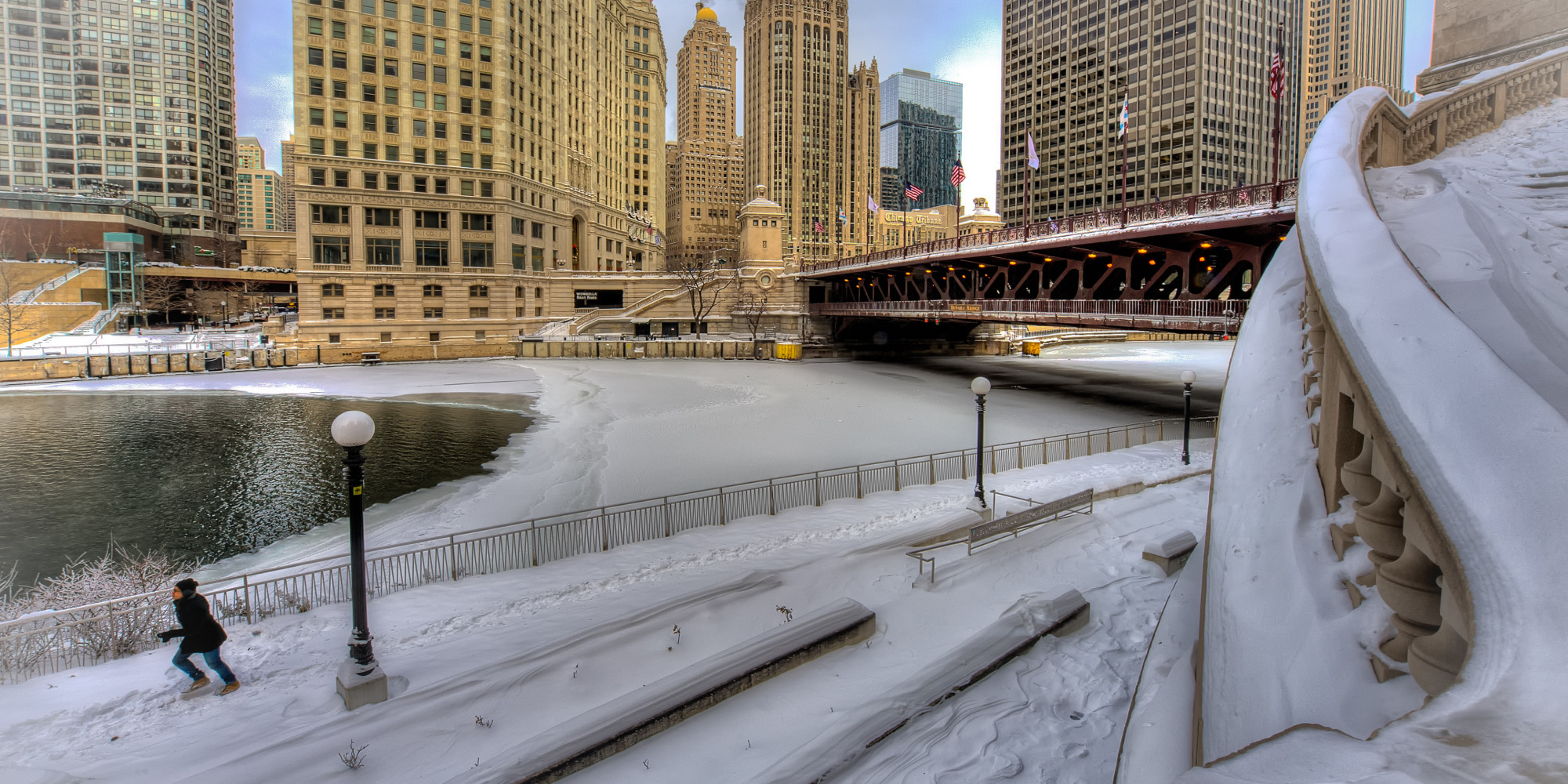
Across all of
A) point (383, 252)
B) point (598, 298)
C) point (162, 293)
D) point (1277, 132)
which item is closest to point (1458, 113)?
point (1277, 132)

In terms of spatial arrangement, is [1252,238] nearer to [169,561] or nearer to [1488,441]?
[1488,441]

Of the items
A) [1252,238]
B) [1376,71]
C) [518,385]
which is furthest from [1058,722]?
[1376,71]

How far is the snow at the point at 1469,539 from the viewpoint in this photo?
8.50ft

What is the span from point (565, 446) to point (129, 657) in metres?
15.8

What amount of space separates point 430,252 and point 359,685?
220 feet

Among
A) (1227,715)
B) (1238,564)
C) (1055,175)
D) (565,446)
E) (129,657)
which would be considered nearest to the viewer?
(1227,715)

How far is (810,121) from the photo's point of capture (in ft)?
538

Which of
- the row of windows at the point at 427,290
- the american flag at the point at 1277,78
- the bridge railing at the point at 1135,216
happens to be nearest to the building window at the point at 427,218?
the row of windows at the point at 427,290

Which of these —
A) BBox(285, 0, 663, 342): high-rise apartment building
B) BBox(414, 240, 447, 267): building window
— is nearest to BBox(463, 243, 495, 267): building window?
BBox(285, 0, 663, 342): high-rise apartment building

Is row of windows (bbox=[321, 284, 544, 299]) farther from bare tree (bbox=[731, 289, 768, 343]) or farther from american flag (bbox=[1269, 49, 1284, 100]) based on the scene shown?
american flag (bbox=[1269, 49, 1284, 100])

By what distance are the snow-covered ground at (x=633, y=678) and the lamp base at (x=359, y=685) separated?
0.55 ft

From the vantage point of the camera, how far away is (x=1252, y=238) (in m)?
26.3

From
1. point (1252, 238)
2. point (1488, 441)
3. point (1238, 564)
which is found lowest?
point (1238, 564)

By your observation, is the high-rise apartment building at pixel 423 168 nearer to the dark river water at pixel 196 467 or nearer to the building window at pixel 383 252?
the building window at pixel 383 252
